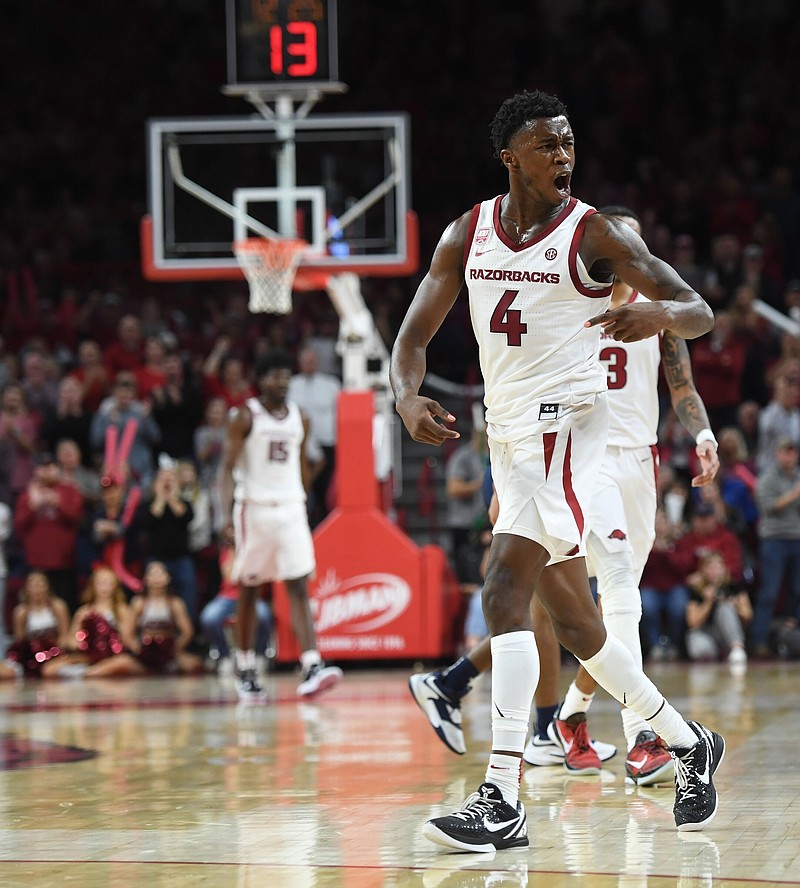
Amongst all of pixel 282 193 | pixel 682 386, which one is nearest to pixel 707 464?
pixel 682 386

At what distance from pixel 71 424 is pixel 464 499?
409cm

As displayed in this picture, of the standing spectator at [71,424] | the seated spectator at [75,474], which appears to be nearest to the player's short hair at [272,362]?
the seated spectator at [75,474]

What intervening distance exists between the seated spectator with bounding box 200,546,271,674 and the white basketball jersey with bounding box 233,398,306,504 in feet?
7.22

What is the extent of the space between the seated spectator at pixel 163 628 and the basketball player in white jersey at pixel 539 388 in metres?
8.56

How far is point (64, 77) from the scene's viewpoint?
2345 centimetres

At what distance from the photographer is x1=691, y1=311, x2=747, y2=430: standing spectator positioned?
1477 cm

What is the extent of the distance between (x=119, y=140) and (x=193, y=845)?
18739 millimetres

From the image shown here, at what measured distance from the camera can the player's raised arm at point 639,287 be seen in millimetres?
4594

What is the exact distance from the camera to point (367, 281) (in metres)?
18.8

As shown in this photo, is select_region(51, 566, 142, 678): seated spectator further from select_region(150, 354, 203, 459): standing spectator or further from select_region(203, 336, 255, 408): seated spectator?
select_region(203, 336, 255, 408): seated spectator

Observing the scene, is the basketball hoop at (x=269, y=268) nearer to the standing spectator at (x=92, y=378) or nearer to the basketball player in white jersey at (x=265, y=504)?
the basketball player in white jersey at (x=265, y=504)

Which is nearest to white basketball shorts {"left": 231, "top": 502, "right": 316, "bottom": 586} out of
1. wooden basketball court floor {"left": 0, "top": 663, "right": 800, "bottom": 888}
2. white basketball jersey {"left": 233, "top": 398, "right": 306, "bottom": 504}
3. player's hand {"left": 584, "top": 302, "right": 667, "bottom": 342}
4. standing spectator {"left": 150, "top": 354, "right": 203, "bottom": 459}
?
white basketball jersey {"left": 233, "top": 398, "right": 306, "bottom": 504}

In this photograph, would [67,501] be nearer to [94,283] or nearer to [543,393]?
[94,283]

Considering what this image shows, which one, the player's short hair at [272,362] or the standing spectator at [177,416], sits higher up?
the player's short hair at [272,362]
